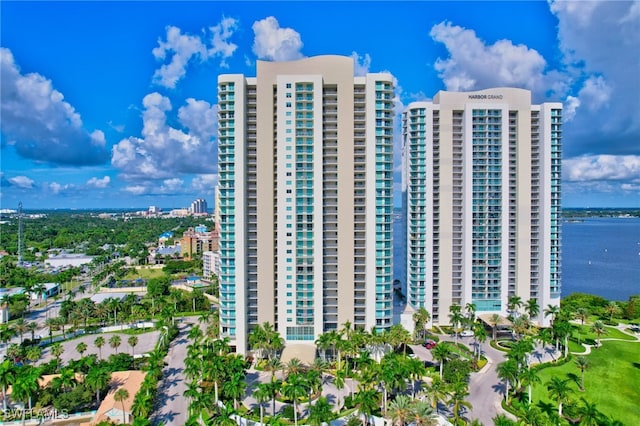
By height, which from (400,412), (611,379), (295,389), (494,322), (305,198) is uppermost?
(305,198)

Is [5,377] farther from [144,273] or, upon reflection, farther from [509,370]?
[144,273]

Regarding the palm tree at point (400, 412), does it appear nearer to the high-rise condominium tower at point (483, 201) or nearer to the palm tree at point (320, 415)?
the palm tree at point (320, 415)

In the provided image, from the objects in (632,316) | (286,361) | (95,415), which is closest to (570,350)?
(632,316)

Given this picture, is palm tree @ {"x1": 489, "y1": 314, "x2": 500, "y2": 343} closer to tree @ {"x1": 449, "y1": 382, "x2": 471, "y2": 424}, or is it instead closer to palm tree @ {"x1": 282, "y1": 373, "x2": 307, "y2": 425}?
tree @ {"x1": 449, "y1": 382, "x2": 471, "y2": 424}

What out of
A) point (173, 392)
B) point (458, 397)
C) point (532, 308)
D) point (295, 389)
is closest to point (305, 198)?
point (295, 389)

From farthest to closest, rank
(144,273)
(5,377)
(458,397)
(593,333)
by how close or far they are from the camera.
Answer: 1. (144,273)
2. (593,333)
3. (5,377)
4. (458,397)

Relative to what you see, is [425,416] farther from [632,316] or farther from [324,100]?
[632,316]

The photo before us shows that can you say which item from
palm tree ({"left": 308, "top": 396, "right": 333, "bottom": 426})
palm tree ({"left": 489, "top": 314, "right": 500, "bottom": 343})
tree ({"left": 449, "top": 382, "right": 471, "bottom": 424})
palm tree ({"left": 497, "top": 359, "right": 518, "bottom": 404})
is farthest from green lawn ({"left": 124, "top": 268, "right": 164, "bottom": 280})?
palm tree ({"left": 497, "top": 359, "right": 518, "bottom": 404})

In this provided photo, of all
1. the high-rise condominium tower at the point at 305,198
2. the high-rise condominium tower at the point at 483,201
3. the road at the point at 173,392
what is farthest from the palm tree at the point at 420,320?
the road at the point at 173,392
